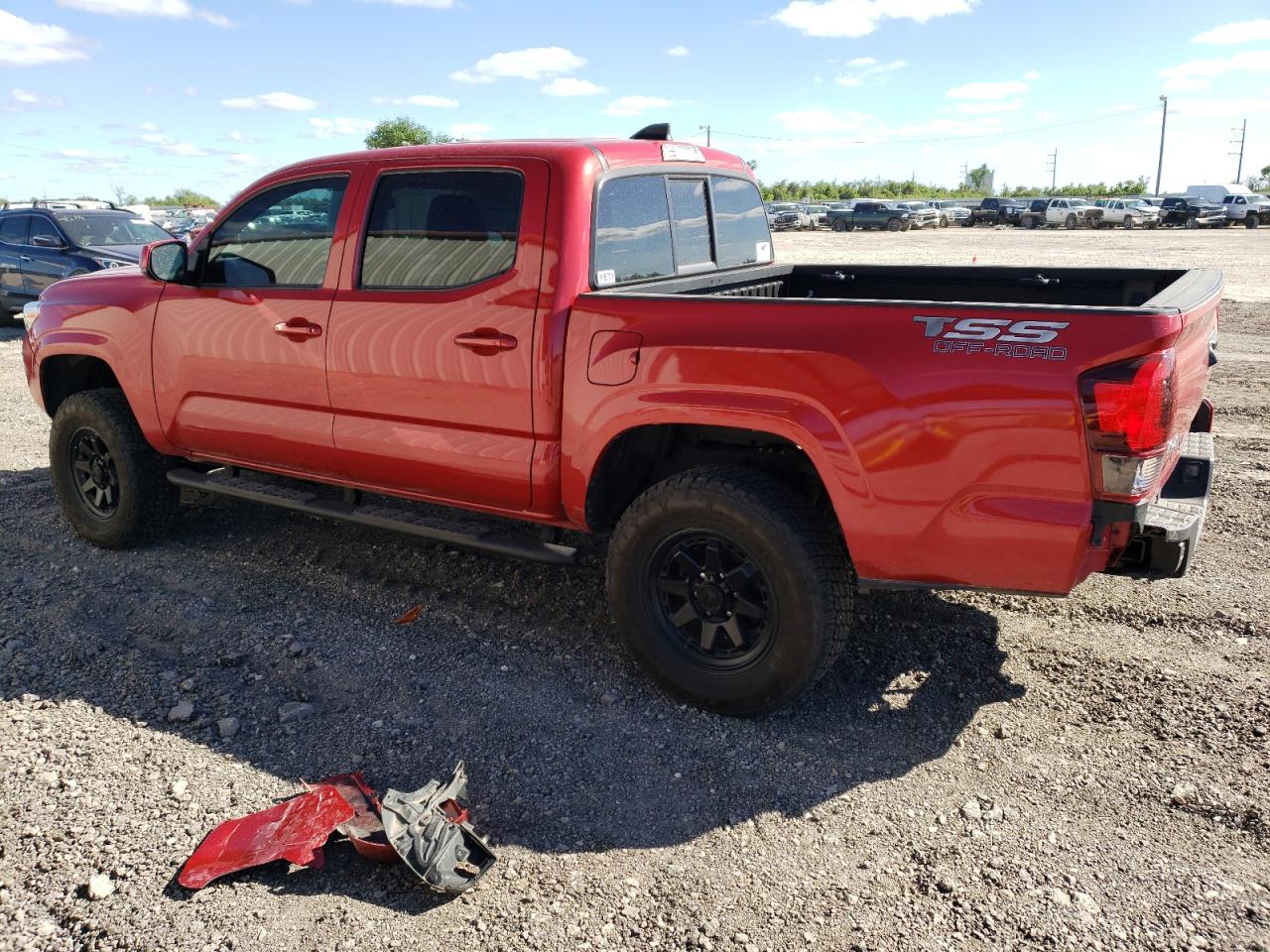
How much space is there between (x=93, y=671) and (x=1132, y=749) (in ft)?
12.6

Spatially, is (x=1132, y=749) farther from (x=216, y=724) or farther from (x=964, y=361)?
(x=216, y=724)

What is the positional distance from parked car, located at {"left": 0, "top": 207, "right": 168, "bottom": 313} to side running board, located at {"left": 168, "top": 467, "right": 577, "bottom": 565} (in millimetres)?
9484

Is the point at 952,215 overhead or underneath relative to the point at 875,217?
overhead

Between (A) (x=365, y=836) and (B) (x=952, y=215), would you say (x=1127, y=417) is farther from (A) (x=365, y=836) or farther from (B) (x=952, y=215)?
(B) (x=952, y=215)

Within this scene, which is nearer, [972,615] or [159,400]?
[972,615]

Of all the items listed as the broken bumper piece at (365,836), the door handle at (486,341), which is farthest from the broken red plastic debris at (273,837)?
the door handle at (486,341)

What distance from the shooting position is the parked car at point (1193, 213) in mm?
44188

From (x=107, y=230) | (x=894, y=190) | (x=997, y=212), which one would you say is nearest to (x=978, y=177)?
(x=894, y=190)

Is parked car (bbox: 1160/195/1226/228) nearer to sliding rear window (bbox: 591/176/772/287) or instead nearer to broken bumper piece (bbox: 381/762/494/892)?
sliding rear window (bbox: 591/176/772/287)

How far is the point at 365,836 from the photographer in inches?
113

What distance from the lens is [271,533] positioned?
5.58 meters

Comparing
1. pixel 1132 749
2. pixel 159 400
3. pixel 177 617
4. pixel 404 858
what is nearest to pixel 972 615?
pixel 1132 749

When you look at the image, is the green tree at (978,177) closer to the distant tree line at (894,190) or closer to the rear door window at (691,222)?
the distant tree line at (894,190)

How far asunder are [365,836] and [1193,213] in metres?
50.6
